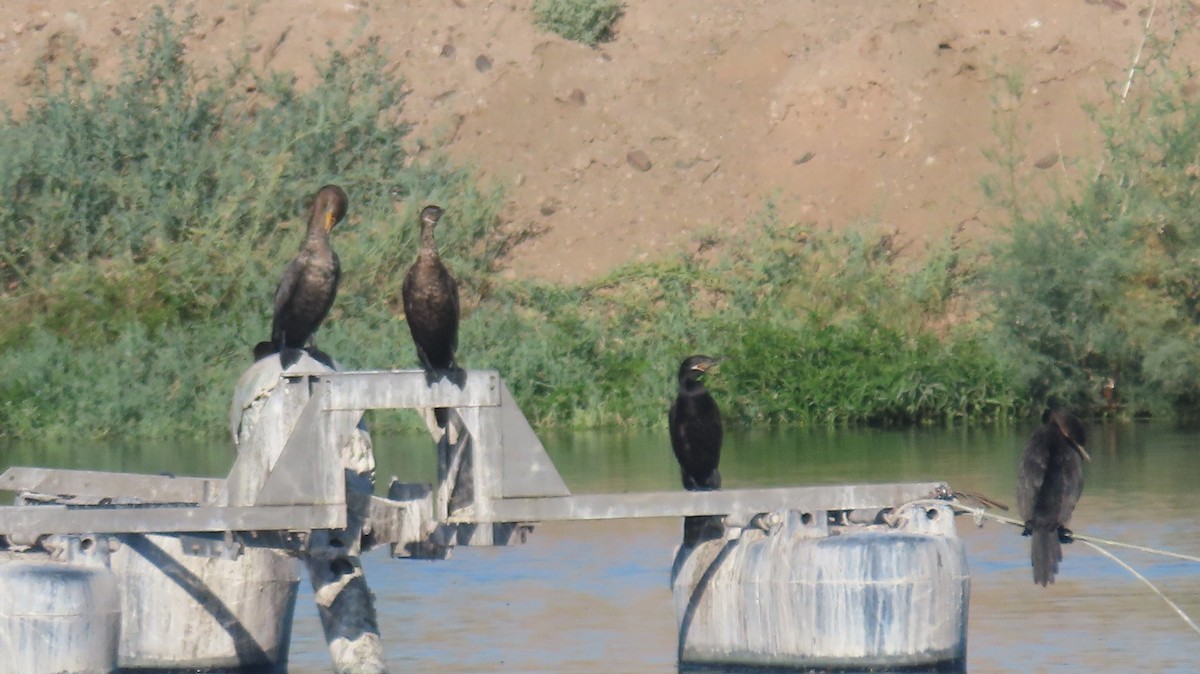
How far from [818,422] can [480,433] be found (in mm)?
15110

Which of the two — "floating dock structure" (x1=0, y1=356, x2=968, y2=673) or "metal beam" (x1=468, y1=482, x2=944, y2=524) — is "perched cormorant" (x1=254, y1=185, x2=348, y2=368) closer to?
"floating dock structure" (x1=0, y1=356, x2=968, y2=673)

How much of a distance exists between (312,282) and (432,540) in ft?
5.20

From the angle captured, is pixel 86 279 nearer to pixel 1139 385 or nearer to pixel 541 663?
pixel 1139 385

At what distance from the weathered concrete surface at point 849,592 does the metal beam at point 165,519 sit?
6.61 feet

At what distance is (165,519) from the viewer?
9922 mm

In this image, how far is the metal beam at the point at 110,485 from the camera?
11719mm

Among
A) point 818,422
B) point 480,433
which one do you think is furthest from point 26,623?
point 818,422

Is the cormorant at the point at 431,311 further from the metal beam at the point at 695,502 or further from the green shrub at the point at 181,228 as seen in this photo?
the green shrub at the point at 181,228

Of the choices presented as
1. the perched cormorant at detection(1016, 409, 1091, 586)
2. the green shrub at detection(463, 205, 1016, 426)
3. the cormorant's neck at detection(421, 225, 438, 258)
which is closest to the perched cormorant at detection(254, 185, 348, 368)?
the cormorant's neck at detection(421, 225, 438, 258)

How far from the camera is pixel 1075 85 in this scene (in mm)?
33344

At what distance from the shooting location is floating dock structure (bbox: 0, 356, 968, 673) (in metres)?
9.92

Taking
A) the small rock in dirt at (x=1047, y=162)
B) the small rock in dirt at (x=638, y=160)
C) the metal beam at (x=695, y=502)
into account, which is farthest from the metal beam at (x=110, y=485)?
the small rock in dirt at (x=1047, y=162)

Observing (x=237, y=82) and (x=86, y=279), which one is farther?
(x=237, y=82)

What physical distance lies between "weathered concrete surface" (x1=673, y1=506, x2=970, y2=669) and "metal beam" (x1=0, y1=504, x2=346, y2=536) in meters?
2.01
